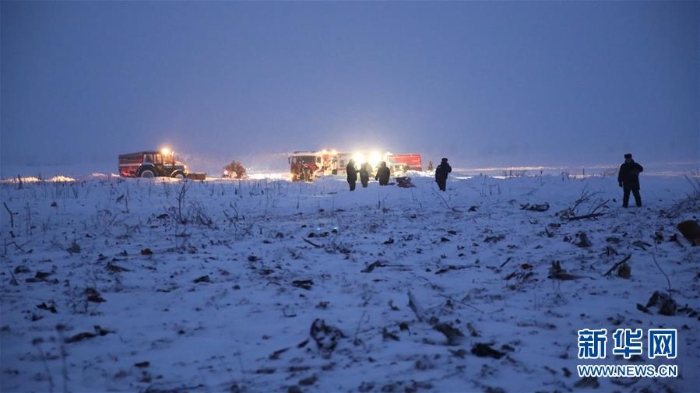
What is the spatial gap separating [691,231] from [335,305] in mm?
5500

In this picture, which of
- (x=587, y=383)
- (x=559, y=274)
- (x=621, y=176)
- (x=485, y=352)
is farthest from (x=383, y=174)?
(x=587, y=383)

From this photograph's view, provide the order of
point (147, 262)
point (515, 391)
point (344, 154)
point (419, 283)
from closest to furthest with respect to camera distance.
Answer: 1. point (515, 391)
2. point (419, 283)
3. point (147, 262)
4. point (344, 154)

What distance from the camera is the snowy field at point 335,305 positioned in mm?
3051

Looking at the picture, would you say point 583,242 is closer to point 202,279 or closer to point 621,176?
point 202,279

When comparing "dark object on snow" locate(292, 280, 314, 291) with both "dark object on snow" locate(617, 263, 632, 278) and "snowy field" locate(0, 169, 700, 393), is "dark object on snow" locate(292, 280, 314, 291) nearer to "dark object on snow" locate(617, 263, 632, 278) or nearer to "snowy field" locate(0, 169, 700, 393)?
Answer: "snowy field" locate(0, 169, 700, 393)

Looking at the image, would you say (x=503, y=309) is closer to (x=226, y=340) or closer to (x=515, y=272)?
(x=515, y=272)

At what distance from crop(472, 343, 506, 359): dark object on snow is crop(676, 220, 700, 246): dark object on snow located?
487cm

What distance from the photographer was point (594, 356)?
3344 mm

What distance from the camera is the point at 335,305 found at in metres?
4.45

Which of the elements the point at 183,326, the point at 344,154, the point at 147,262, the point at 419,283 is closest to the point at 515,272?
the point at 419,283

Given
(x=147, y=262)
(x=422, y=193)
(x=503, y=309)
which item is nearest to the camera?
(x=503, y=309)

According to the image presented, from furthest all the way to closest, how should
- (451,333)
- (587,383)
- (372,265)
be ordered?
(372,265)
(451,333)
(587,383)

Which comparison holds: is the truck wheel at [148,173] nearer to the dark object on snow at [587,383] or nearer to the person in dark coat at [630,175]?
the person in dark coat at [630,175]

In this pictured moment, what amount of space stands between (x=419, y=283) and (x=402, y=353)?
1.93m
